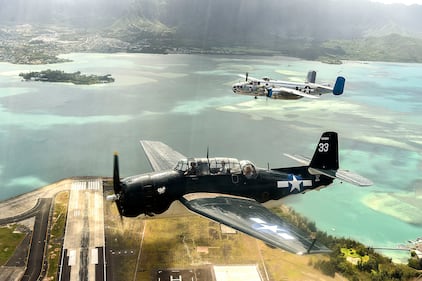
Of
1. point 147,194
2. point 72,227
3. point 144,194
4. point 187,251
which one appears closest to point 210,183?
point 147,194

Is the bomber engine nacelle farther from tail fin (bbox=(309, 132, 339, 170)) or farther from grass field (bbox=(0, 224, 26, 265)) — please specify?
grass field (bbox=(0, 224, 26, 265))

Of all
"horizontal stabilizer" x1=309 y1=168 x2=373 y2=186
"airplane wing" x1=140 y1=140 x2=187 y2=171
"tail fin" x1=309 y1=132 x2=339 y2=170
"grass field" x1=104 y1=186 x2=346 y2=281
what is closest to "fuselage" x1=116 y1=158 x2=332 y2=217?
"horizontal stabilizer" x1=309 y1=168 x2=373 y2=186

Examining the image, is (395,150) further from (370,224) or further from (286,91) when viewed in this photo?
(370,224)

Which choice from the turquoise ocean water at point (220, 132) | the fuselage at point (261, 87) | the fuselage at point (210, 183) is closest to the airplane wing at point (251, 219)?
the fuselage at point (210, 183)

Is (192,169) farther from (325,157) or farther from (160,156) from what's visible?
(325,157)

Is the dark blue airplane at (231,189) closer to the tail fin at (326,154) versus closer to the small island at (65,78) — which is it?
the tail fin at (326,154)

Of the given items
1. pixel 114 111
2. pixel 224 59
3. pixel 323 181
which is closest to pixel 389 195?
pixel 323 181

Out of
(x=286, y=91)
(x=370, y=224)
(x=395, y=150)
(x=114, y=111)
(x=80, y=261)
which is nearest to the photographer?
(x=80, y=261)
